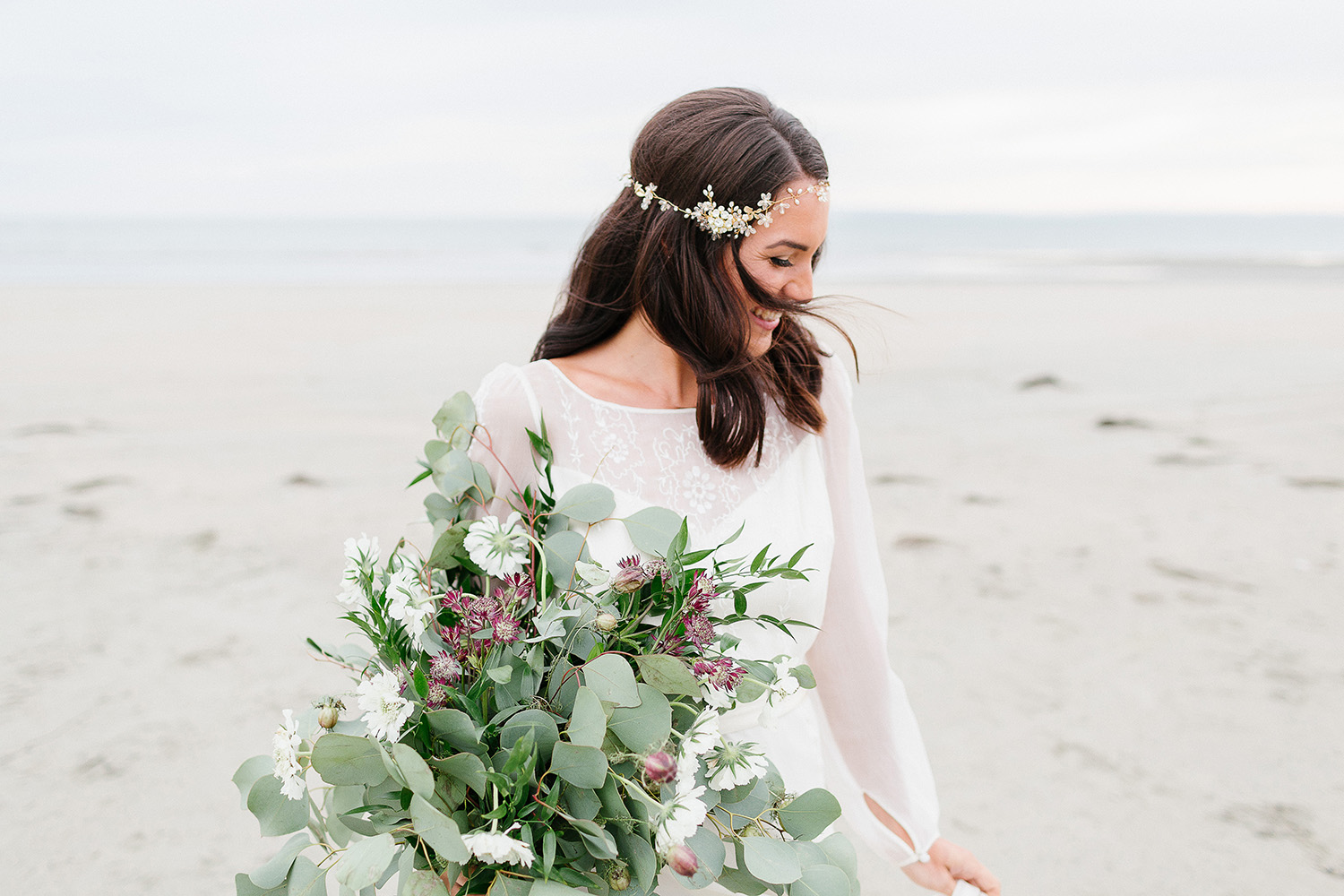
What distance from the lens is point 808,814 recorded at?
4.18 feet

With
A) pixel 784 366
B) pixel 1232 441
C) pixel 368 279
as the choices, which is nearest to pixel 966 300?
pixel 1232 441

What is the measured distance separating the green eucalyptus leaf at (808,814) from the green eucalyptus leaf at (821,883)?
0.05 meters

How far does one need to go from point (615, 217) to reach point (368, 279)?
20626 mm

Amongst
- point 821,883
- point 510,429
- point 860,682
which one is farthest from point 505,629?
point 860,682

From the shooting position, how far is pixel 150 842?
2857 mm

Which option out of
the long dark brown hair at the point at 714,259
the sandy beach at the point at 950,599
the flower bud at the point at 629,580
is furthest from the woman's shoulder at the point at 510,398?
the sandy beach at the point at 950,599

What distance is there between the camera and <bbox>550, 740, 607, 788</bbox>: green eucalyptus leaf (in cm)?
108

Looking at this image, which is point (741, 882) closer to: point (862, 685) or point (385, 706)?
point (385, 706)

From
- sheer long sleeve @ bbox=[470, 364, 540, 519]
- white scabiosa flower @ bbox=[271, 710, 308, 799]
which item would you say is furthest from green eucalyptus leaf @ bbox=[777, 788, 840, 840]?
sheer long sleeve @ bbox=[470, 364, 540, 519]

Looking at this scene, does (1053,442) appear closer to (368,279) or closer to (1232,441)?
(1232,441)

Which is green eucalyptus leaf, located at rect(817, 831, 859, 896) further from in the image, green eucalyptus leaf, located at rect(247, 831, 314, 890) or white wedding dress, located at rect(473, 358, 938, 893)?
green eucalyptus leaf, located at rect(247, 831, 314, 890)

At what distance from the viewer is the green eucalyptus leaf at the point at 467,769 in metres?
1.04

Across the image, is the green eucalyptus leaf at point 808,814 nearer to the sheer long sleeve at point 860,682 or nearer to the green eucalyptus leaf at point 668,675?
the green eucalyptus leaf at point 668,675

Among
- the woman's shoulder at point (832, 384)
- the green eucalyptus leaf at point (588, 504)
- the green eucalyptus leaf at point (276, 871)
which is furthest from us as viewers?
the woman's shoulder at point (832, 384)
